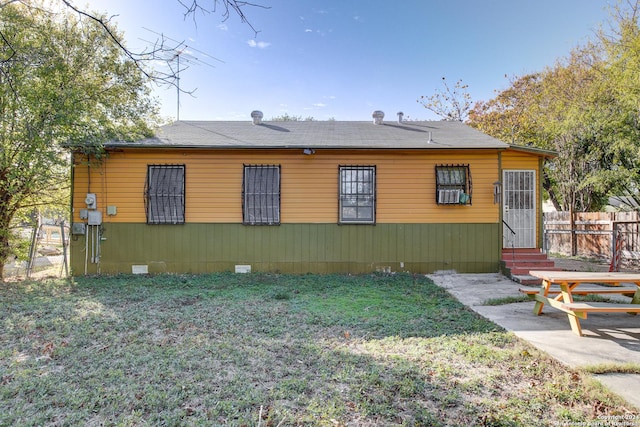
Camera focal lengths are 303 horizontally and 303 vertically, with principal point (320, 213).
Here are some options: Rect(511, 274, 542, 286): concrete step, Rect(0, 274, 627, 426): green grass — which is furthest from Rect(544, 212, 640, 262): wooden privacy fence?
Rect(0, 274, 627, 426): green grass

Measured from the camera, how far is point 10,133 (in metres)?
5.45

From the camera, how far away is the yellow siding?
269 inches

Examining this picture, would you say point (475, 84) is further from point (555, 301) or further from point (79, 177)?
point (79, 177)

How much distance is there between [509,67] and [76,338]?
1907 centimetres

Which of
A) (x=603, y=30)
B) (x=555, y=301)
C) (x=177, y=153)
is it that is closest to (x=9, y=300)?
(x=177, y=153)

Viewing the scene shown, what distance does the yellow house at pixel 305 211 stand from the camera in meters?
6.82

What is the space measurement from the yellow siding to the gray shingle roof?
0.80 feet

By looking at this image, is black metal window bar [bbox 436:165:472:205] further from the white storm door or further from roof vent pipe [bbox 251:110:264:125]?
roof vent pipe [bbox 251:110:264:125]

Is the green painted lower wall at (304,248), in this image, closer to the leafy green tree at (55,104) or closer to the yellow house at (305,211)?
the yellow house at (305,211)

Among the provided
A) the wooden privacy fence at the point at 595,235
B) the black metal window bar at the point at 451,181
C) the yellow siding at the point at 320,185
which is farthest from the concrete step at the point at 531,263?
the black metal window bar at the point at 451,181

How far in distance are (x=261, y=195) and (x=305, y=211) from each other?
3.49 feet

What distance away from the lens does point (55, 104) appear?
535 cm

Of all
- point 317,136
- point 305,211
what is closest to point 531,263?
point 305,211

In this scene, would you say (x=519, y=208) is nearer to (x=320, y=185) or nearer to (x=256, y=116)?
(x=320, y=185)
